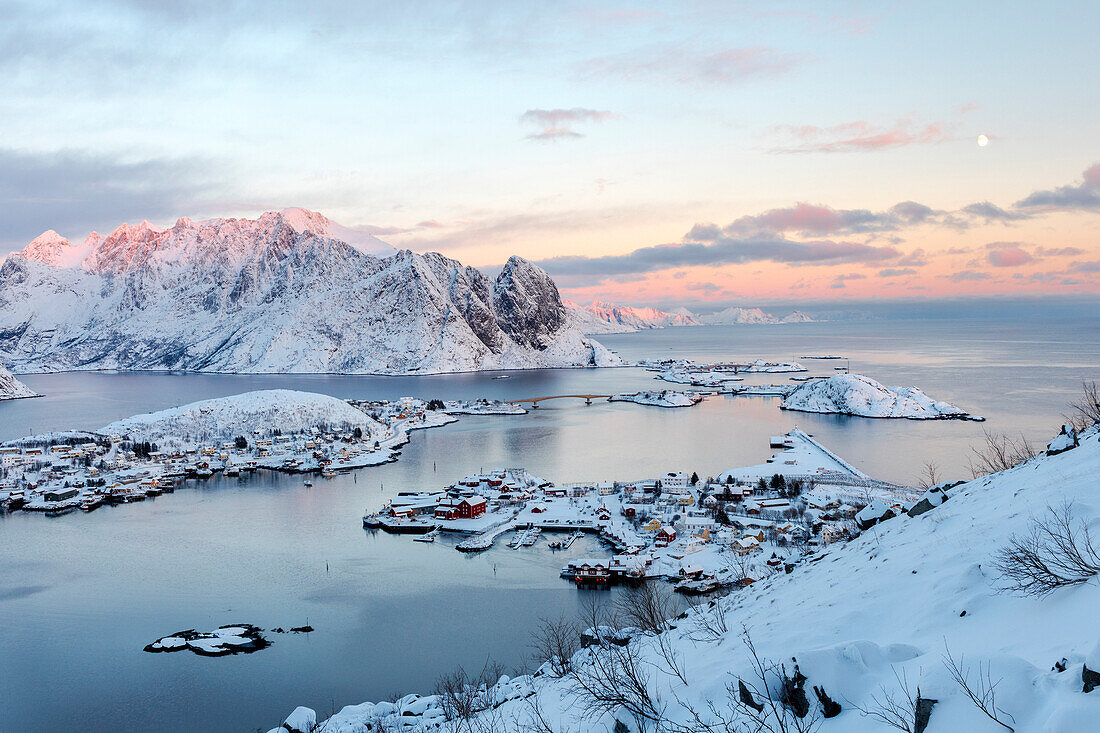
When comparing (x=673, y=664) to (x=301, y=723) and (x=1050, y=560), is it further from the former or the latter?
(x=301, y=723)

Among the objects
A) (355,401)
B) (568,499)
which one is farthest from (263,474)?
(355,401)

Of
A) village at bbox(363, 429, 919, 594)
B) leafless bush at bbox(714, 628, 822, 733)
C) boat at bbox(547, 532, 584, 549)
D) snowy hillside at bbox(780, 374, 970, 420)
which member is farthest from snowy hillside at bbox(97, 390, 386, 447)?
leafless bush at bbox(714, 628, 822, 733)

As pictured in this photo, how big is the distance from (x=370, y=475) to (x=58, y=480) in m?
14.1

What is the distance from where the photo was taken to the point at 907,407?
46.3 meters

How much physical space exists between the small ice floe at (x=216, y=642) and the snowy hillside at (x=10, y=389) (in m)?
72.3

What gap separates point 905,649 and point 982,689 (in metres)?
0.67

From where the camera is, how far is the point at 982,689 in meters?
3.18

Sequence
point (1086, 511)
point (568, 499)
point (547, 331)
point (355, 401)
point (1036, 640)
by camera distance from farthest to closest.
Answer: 1. point (547, 331)
2. point (355, 401)
3. point (568, 499)
4. point (1086, 511)
5. point (1036, 640)

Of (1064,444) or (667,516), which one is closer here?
(1064,444)

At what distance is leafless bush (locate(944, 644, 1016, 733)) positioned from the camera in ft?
9.99

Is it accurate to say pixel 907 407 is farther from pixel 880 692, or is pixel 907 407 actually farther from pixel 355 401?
pixel 880 692

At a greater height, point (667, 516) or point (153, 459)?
point (153, 459)

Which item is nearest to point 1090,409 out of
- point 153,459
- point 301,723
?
point 301,723

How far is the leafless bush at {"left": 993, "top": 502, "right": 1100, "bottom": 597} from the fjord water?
10825mm
